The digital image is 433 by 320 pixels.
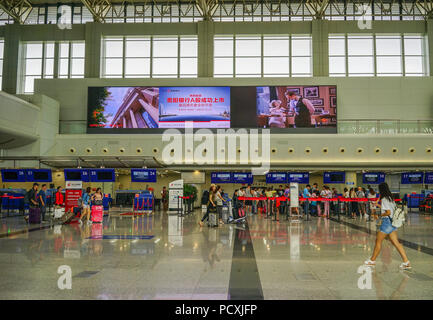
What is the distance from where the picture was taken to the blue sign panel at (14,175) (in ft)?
66.4

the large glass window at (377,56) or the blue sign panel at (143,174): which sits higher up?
the large glass window at (377,56)

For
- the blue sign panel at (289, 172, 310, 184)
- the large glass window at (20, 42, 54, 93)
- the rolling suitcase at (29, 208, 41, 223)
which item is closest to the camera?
the rolling suitcase at (29, 208, 41, 223)

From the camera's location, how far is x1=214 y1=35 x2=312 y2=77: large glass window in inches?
1283

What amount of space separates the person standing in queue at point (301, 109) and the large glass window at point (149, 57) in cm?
836

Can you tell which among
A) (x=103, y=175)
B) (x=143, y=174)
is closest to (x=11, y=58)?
(x=103, y=175)

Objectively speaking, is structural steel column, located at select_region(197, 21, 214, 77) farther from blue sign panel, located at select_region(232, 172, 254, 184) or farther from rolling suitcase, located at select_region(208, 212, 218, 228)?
rolling suitcase, located at select_region(208, 212, 218, 228)

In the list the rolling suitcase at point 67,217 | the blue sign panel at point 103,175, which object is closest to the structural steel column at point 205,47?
the blue sign panel at point 103,175

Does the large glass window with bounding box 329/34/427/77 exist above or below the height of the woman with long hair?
above

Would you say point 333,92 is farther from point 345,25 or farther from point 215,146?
point 215,146

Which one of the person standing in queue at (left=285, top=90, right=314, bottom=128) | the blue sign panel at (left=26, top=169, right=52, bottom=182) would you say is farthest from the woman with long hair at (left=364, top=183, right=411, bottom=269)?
the person standing in queue at (left=285, top=90, right=314, bottom=128)

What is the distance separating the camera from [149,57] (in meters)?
33.1

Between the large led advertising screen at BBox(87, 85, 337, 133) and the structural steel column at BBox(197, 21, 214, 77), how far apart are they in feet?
7.08

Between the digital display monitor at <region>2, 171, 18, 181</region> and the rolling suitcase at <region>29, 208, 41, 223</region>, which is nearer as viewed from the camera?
the rolling suitcase at <region>29, 208, 41, 223</region>

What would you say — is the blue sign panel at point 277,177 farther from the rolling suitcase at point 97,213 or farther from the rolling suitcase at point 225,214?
the rolling suitcase at point 97,213
